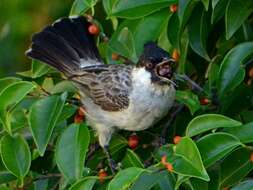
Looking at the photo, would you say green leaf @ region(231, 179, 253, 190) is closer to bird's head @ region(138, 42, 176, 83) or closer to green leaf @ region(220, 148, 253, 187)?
green leaf @ region(220, 148, 253, 187)

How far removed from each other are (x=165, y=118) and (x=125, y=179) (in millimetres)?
1059

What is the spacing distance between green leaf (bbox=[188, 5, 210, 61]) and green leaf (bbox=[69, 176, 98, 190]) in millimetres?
796

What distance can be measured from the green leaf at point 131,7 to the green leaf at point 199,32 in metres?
0.20

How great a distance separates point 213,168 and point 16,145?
77 cm

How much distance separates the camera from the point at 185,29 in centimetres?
375

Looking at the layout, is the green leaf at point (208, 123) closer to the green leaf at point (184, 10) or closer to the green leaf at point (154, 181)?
the green leaf at point (154, 181)

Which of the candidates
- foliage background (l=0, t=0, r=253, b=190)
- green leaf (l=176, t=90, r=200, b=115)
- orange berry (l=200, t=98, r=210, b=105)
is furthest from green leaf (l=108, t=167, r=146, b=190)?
orange berry (l=200, t=98, r=210, b=105)

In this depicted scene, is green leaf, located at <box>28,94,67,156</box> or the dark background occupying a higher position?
green leaf, located at <box>28,94,67,156</box>

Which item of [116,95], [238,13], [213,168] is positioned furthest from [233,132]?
[116,95]

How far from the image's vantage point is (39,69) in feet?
12.8

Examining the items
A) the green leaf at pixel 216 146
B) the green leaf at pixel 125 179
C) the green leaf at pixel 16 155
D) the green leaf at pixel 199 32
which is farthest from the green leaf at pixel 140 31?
the green leaf at pixel 125 179

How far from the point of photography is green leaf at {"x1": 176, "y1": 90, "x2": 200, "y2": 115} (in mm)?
3393

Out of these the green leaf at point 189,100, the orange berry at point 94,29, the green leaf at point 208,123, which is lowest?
the green leaf at point 189,100

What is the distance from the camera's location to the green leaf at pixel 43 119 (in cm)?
329
